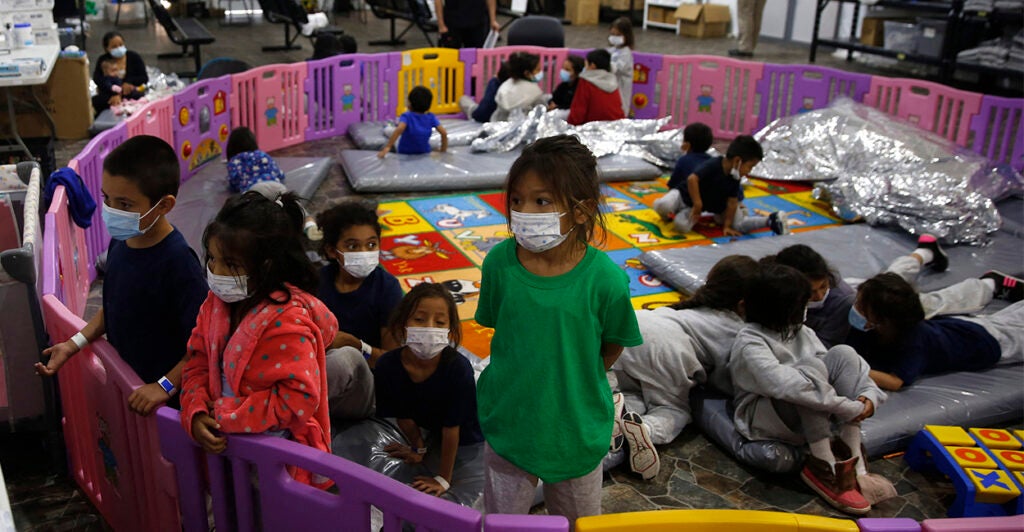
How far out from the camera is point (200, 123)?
261 inches

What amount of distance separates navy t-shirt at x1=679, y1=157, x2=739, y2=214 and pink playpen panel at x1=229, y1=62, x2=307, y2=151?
3575mm

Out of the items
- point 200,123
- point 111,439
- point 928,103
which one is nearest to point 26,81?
point 200,123

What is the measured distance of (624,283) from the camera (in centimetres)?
220

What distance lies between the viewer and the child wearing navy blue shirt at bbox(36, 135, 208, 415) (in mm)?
2479

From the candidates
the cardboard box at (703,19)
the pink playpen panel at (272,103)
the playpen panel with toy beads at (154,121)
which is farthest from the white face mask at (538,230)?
the cardboard box at (703,19)

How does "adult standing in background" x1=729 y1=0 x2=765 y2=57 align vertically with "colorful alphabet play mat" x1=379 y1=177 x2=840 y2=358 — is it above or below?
above

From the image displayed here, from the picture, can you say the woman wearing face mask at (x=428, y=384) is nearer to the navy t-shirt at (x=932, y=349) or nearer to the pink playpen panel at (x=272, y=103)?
the navy t-shirt at (x=932, y=349)

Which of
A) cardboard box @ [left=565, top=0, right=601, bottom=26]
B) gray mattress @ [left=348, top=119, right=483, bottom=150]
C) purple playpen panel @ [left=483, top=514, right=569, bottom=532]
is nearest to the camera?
purple playpen panel @ [left=483, top=514, right=569, bottom=532]

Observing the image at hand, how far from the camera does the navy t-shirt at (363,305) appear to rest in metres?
3.38

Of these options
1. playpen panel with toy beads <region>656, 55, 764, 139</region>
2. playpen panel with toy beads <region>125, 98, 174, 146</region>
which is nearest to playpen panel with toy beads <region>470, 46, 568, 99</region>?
playpen panel with toy beads <region>656, 55, 764, 139</region>

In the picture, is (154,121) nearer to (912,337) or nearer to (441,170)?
(441,170)

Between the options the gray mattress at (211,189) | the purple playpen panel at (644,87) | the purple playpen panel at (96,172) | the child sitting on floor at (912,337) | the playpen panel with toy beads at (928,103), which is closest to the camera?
the child sitting on floor at (912,337)

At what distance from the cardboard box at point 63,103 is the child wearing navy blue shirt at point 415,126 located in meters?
2.44

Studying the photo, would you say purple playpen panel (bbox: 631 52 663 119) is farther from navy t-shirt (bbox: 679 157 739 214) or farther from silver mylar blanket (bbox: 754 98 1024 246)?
navy t-shirt (bbox: 679 157 739 214)
